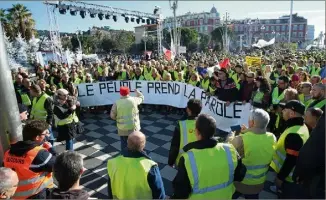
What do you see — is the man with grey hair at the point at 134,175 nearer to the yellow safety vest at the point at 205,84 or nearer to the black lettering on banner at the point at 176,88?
the yellow safety vest at the point at 205,84

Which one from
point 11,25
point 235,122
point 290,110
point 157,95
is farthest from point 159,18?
point 11,25

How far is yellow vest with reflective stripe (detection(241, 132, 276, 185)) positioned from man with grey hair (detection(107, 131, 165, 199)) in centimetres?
111

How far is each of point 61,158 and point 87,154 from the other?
4.45 meters

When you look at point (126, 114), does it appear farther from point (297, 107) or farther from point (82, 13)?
point (82, 13)

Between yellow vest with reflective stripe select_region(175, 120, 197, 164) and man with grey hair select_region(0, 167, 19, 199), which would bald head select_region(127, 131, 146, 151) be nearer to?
yellow vest with reflective stripe select_region(175, 120, 197, 164)

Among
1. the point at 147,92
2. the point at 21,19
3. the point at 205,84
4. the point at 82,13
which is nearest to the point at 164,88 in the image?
the point at 147,92

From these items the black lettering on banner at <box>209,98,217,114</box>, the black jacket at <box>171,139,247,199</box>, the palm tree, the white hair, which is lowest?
the black lettering on banner at <box>209,98,217,114</box>

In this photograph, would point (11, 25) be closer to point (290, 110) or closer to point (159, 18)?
point (159, 18)

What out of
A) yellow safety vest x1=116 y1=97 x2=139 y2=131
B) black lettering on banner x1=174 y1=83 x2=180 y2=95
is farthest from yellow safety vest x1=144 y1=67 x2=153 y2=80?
yellow safety vest x1=116 y1=97 x2=139 y2=131

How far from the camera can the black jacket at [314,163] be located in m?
2.01

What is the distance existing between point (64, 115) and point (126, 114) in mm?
1203

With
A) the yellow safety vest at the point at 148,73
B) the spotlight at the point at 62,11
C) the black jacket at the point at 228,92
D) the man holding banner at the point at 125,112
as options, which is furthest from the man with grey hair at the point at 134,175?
the spotlight at the point at 62,11

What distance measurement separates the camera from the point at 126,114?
5102 mm

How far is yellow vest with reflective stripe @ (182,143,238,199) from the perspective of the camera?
7.64 feet
